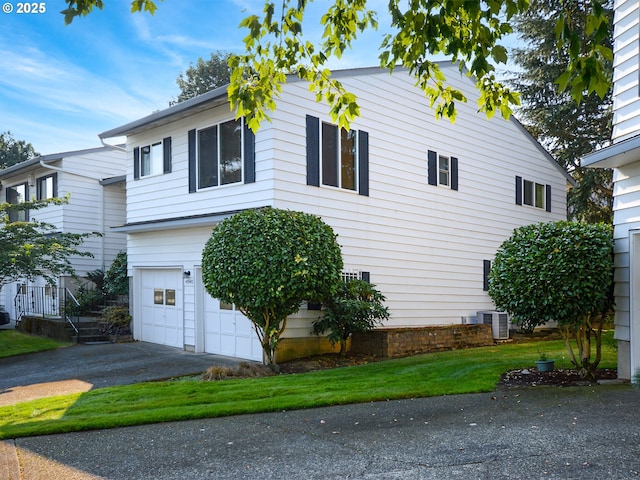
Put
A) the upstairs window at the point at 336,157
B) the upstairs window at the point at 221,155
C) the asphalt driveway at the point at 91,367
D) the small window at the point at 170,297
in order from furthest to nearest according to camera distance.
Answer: the small window at the point at 170,297 → the upstairs window at the point at 336,157 → the upstairs window at the point at 221,155 → the asphalt driveway at the point at 91,367

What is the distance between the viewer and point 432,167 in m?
15.6

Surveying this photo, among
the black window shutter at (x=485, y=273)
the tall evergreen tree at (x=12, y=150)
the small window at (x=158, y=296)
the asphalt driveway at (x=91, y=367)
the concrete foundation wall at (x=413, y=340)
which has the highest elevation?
the tall evergreen tree at (x=12, y=150)

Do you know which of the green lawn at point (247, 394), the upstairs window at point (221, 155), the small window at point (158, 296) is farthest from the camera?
the small window at point (158, 296)

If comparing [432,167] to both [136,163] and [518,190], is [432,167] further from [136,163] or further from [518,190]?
[136,163]

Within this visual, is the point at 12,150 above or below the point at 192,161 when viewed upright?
above

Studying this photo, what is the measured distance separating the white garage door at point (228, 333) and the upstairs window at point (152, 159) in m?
3.71

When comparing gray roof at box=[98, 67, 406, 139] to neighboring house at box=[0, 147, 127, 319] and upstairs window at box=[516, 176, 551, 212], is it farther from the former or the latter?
upstairs window at box=[516, 176, 551, 212]

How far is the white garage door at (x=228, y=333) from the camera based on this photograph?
39.9 ft

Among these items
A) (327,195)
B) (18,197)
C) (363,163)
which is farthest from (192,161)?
(18,197)

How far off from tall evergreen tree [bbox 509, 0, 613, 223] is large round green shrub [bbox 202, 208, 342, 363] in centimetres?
1457

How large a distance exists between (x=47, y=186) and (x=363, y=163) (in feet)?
42.0

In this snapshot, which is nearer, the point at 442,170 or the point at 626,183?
the point at 626,183

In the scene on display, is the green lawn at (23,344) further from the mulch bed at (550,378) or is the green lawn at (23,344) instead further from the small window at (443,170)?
the mulch bed at (550,378)

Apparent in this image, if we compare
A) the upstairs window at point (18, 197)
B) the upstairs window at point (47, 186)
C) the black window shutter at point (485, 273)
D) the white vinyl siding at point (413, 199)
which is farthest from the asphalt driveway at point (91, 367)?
the upstairs window at point (18, 197)
